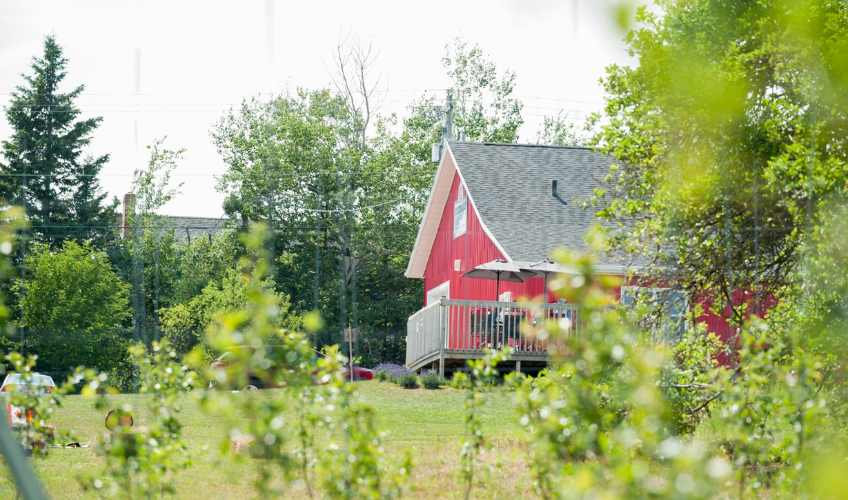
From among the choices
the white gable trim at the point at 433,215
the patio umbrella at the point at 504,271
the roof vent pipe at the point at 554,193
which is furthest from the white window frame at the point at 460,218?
the patio umbrella at the point at 504,271

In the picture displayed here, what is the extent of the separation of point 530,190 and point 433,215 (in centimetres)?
634

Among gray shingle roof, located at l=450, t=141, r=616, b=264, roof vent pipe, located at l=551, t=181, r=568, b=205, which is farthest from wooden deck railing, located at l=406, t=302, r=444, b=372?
roof vent pipe, located at l=551, t=181, r=568, b=205

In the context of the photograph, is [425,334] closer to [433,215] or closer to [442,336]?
[442,336]

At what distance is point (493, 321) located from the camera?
1723 cm

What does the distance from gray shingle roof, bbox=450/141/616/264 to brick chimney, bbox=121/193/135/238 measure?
22616 millimetres

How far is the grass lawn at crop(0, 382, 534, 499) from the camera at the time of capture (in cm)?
695

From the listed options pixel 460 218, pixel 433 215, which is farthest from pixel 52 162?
pixel 460 218

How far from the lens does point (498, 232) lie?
19125 millimetres

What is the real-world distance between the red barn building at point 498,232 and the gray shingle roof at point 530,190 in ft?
0.08

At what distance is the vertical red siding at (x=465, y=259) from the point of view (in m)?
20.1

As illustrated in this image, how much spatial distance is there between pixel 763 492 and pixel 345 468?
4253 millimetres

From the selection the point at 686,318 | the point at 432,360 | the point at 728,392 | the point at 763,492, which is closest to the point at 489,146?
the point at 432,360

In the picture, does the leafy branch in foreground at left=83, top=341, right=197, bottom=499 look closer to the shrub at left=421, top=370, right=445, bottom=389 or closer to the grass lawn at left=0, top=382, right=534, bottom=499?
the grass lawn at left=0, top=382, right=534, bottom=499

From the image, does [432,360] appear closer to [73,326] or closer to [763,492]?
[763,492]
